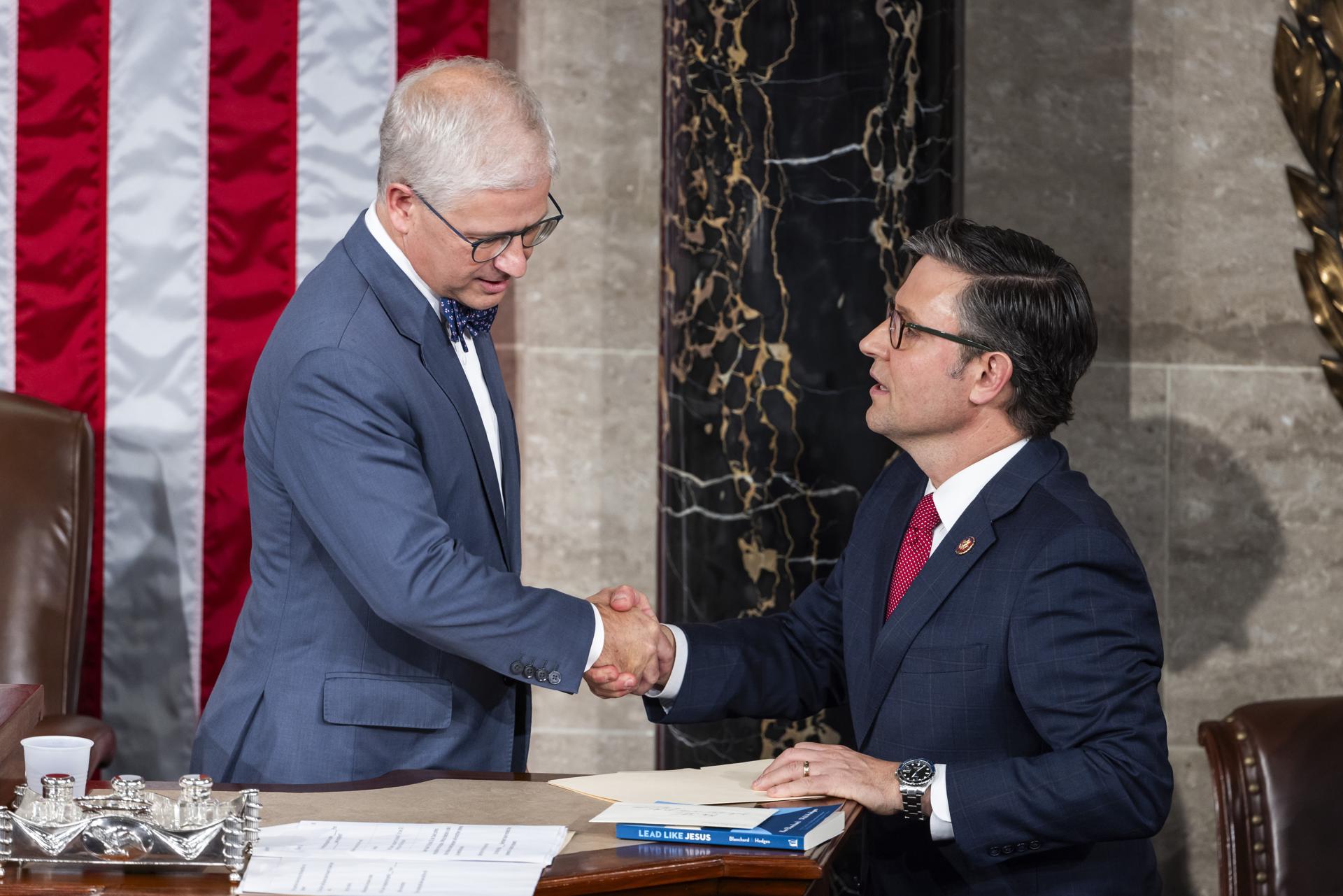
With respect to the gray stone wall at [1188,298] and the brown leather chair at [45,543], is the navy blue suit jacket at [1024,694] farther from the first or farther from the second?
the brown leather chair at [45,543]

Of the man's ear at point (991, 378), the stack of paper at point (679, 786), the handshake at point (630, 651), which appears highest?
the man's ear at point (991, 378)

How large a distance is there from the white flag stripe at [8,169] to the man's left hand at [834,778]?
Answer: 2.57 meters

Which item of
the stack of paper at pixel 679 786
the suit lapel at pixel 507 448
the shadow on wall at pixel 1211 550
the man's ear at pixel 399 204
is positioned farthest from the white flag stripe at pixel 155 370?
the shadow on wall at pixel 1211 550

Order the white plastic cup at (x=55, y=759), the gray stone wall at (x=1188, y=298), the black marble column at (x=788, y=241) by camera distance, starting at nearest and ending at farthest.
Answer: the white plastic cup at (x=55, y=759) → the black marble column at (x=788, y=241) → the gray stone wall at (x=1188, y=298)

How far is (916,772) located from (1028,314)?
28.8 inches

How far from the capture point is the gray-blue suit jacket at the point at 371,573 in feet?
7.16

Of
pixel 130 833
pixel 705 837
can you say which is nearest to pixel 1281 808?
pixel 705 837

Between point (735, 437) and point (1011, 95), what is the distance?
4.02 feet

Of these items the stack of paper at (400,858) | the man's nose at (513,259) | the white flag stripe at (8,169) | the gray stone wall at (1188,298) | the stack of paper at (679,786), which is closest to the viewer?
the stack of paper at (400,858)

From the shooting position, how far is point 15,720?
2020 mm

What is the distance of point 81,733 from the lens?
303 cm

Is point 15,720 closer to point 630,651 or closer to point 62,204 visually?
point 630,651

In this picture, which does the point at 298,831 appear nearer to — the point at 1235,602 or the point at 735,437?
the point at 735,437

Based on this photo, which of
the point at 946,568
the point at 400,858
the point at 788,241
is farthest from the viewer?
the point at 788,241
